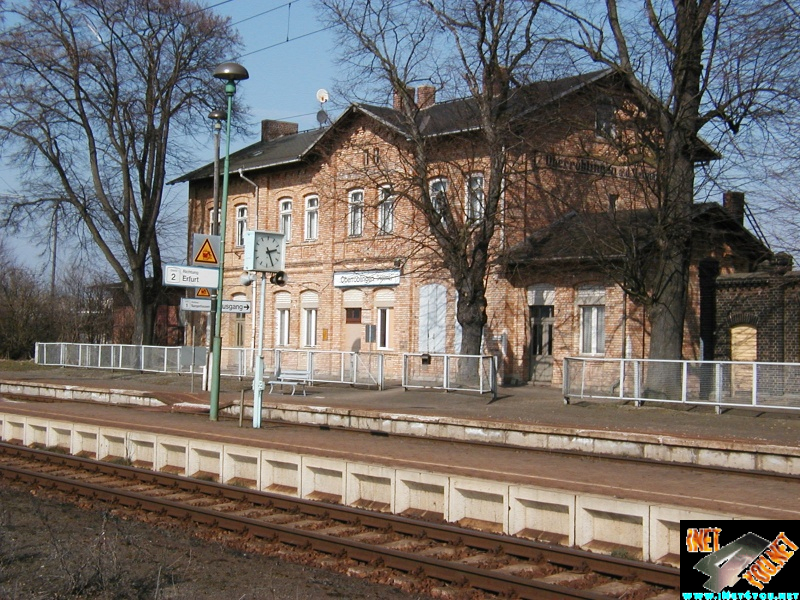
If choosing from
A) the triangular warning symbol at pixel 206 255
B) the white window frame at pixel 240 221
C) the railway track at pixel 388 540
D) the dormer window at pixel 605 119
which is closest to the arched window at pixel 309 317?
the white window frame at pixel 240 221

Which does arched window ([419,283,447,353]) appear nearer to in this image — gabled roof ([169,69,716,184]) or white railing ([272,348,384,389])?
white railing ([272,348,384,389])

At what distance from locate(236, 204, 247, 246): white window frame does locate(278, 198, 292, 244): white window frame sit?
2.63 meters

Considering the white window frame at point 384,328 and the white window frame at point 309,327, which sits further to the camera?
the white window frame at point 309,327

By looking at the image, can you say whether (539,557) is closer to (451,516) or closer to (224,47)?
(451,516)

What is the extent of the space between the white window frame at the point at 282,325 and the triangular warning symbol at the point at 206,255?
18.3 m

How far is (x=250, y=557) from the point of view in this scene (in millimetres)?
9227

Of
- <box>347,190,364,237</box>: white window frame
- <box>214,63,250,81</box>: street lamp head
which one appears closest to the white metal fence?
<box>347,190,364,237</box>: white window frame

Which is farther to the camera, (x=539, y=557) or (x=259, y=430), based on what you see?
(x=259, y=430)

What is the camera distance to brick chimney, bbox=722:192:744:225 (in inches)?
1076

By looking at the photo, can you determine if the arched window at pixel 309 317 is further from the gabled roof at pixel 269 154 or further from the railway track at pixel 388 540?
the railway track at pixel 388 540

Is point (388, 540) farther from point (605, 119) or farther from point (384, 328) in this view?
point (384, 328)

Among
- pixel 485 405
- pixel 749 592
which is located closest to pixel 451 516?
pixel 749 592

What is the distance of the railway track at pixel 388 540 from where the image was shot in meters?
7.90

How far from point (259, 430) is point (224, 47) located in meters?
29.0
